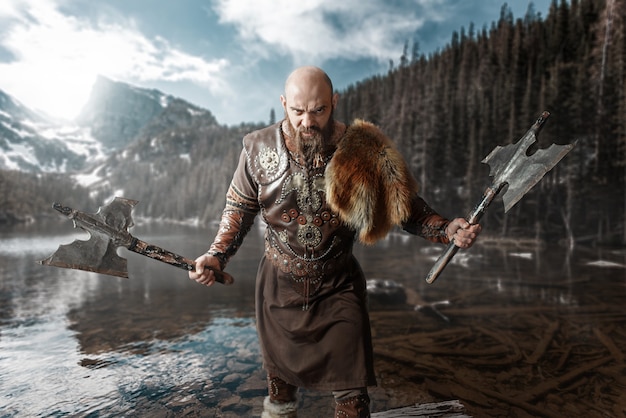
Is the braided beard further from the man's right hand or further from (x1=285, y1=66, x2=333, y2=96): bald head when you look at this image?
the man's right hand

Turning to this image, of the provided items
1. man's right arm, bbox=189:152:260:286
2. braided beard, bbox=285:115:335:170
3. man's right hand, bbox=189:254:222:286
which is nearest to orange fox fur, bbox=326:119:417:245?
braided beard, bbox=285:115:335:170

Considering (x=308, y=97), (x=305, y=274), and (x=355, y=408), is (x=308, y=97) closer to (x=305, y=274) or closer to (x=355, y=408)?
(x=305, y=274)

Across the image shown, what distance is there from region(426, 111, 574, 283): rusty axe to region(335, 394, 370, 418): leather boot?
Answer: 943 millimetres

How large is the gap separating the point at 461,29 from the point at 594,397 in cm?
7633

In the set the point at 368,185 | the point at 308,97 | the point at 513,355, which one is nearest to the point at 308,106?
the point at 308,97

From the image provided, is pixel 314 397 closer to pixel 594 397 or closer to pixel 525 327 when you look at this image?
pixel 594 397

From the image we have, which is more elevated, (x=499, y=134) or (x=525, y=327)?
(x=499, y=134)

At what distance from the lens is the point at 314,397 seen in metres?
4.10

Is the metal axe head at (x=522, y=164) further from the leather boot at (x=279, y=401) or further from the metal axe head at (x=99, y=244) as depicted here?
the metal axe head at (x=99, y=244)

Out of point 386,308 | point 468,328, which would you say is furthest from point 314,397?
point 386,308

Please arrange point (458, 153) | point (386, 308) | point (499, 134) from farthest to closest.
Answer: point (458, 153) < point (499, 134) < point (386, 308)

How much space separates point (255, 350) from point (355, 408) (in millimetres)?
3493

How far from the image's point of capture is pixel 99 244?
2.38 metres

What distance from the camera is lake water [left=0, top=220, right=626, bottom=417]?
401 centimetres
